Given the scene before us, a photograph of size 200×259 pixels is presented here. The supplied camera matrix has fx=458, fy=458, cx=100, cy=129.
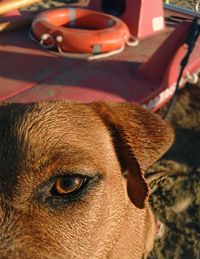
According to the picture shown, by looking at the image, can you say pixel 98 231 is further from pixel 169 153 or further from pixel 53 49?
pixel 53 49

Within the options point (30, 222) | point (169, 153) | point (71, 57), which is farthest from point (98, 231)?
point (71, 57)

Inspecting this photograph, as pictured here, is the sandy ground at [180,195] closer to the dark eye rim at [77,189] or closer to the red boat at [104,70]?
the red boat at [104,70]

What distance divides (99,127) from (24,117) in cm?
42

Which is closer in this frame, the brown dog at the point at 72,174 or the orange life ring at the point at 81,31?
the brown dog at the point at 72,174

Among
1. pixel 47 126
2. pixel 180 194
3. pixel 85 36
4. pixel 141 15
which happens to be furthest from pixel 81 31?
pixel 47 126

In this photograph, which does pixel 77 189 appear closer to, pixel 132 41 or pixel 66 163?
pixel 66 163

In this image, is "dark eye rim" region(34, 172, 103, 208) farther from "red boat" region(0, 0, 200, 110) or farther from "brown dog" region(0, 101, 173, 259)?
"red boat" region(0, 0, 200, 110)

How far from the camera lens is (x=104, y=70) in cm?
493

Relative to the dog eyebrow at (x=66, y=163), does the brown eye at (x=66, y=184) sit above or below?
below

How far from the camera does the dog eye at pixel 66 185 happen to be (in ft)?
6.02

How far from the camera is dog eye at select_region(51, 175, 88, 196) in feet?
6.02

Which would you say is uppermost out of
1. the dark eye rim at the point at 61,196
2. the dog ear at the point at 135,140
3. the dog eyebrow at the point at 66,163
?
the dog eyebrow at the point at 66,163

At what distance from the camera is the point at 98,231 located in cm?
209

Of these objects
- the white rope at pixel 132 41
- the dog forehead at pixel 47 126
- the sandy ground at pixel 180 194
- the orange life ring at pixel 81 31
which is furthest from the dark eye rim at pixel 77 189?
the white rope at pixel 132 41
